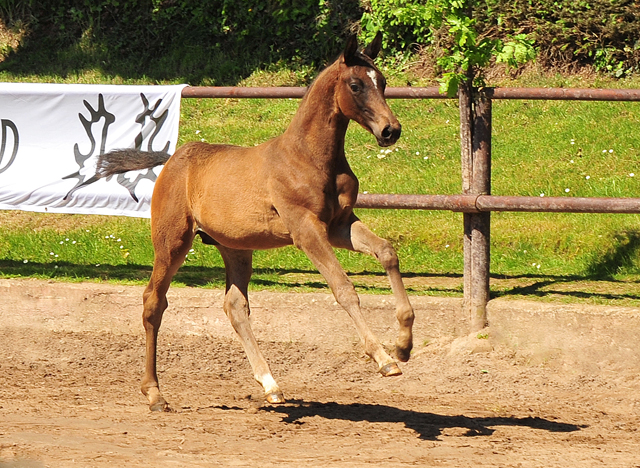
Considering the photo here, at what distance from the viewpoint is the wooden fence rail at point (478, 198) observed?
621 cm

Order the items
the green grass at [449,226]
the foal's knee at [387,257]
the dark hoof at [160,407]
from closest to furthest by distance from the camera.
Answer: the foal's knee at [387,257], the dark hoof at [160,407], the green grass at [449,226]

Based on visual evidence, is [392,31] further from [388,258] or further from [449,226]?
[388,258]

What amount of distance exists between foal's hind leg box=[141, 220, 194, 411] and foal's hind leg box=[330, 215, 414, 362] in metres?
1.19

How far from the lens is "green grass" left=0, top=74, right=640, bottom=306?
7172 millimetres

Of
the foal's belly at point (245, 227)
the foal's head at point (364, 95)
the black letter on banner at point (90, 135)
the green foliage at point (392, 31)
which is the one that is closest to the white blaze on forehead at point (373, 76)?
the foal's head at point (364, 95)

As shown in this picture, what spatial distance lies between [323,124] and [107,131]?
3047mm

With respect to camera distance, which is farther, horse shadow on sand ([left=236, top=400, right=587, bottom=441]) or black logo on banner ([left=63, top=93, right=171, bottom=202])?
black logo on banner ([left=63, top=93, right=171, bottom=202])

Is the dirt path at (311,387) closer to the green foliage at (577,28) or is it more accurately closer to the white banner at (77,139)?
the white banner at (77,139)

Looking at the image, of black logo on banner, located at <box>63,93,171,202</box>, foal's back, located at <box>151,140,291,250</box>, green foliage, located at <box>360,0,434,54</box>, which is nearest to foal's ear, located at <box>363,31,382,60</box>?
foal's back, located at <box>151,140,291,250</box>

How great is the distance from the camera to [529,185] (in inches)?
342

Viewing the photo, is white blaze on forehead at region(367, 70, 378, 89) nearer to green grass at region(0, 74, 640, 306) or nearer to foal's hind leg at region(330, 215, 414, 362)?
foal's hind leg at region(330, 215, 414, 362)

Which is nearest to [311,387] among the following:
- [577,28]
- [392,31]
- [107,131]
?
[107,131]

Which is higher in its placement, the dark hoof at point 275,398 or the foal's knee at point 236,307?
the foal's knee at point 236,307

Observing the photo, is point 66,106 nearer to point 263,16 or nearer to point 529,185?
point 529,185
